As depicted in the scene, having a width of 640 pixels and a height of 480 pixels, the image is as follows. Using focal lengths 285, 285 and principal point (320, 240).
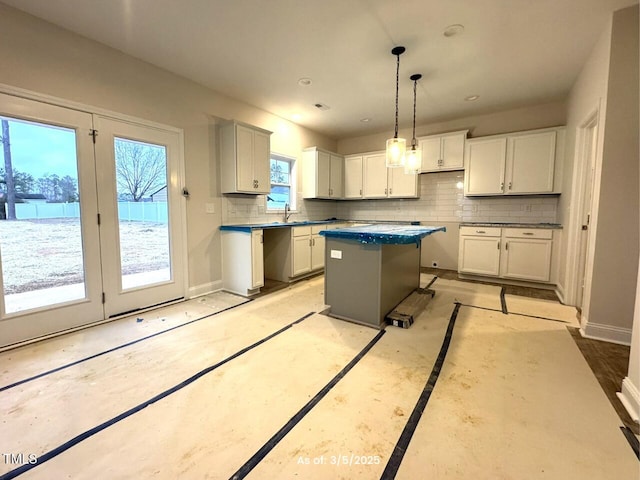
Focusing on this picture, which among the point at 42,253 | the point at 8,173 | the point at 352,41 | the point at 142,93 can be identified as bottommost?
the point at 42,253

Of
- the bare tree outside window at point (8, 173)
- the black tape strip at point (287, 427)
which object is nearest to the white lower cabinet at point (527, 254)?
the black tape strip at point (287, 427)

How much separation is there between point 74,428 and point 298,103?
4270 mm

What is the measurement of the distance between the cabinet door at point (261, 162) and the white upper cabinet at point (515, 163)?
3.24m

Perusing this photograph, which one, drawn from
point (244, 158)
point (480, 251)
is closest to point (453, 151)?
point (480, 251)

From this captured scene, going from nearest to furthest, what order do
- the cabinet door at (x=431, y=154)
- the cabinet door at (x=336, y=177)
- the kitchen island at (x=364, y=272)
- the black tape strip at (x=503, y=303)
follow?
the kitchen island at (x=364, y=272), the black tape strip at (x=503, y=303), the cabinet door at (x=431, y=154), the cabinet door at (x=336, y=177)

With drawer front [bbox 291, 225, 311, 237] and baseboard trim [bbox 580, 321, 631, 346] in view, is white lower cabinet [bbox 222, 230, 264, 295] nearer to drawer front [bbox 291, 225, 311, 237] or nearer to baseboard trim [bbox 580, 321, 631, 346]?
drawer front [bbox 291, 225, 311, 237]

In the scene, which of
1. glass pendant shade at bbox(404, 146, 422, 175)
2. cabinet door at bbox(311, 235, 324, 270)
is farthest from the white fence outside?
glass pendant shade at bbox(404, 146, 422, 175)

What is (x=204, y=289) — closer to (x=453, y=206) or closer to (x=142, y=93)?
(x=142, y=93)

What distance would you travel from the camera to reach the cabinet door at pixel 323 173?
17.6 ft

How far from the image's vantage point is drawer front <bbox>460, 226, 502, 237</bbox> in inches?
169

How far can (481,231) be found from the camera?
4.40 metres

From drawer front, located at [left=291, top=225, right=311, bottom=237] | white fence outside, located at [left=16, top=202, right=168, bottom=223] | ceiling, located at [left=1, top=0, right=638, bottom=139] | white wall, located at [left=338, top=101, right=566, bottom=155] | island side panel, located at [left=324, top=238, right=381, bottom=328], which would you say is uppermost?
ceiling, located at [left=1, top=0, right=638, bottom=139]

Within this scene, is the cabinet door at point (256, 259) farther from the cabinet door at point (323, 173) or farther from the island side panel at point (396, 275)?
the cabinet door at point (323, 173)

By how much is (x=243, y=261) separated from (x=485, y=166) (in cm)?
401
